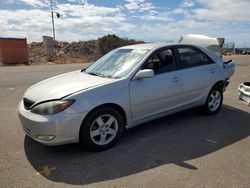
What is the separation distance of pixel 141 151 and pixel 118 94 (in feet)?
3.04

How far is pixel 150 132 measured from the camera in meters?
5.23

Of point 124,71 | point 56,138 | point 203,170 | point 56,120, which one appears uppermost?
point 124,71

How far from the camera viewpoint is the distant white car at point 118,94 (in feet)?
13.3

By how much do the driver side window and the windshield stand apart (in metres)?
0.18

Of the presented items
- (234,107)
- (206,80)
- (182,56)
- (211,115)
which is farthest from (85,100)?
(234,107)

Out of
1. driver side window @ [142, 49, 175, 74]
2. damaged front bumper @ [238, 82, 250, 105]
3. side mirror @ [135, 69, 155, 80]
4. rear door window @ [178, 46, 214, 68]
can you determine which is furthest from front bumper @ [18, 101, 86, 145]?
damaged front bumper @ [238, 82, 250, 105]

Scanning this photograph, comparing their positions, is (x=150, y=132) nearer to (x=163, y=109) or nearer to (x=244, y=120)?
(x=163, y=109)

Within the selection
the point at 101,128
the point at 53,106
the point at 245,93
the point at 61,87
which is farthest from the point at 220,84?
the point at 53,106

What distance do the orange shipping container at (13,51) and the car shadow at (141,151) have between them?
75.4 ft

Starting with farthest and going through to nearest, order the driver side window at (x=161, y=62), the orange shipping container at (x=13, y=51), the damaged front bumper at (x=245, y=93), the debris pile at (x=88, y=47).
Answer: the debris pile at (x=88, y=47) → the orange shipping container at (x=13, y=51) → the damaged front bumper at (x=245, y=93) → the driver side window at (x=161, y=62)

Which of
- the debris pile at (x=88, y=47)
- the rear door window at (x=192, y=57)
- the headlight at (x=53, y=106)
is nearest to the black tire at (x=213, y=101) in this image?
the rear door window at (x=192, y=57)

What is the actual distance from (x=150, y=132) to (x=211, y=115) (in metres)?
1.75

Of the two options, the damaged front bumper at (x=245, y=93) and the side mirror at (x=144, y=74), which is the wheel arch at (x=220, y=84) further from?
the side mirror at (x=144, y=74)

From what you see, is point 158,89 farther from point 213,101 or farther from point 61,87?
point 213,101
